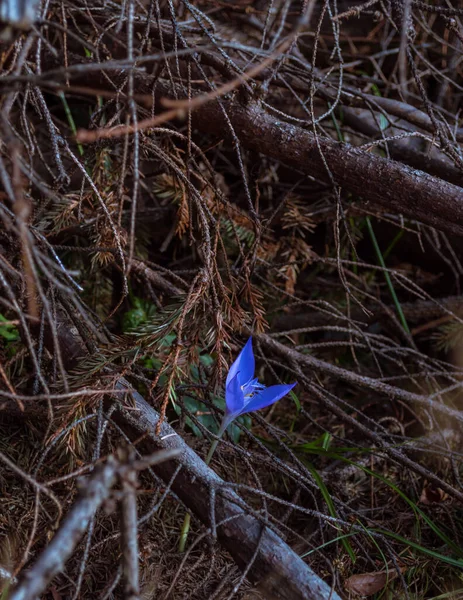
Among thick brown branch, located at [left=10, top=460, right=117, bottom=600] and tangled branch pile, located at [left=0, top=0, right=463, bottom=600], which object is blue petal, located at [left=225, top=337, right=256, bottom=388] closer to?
tangled branch pile, located at [left=0, top=0, right=463, bottom=600]

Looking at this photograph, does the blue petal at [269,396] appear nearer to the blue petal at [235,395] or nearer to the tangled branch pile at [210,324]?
the blue petal at [235,395]

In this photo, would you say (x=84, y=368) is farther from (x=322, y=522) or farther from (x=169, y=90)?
(x=169, y=90)

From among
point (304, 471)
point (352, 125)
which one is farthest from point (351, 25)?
point (304, 471)

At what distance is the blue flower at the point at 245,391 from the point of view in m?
1.38

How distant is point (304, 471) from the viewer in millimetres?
1684

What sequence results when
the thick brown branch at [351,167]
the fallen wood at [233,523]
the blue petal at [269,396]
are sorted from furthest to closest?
Answer: 1. the thick brown branch at [351,167]
2. the blue petal at [269,396]
3. the fallen wood at [233,523]

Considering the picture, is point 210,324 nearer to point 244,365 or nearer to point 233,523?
point 244,365

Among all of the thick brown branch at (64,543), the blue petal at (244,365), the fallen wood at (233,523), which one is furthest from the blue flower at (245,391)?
the thick brown branch at (64,543)

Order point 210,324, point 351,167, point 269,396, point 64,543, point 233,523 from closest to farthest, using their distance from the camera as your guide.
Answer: point 64,543 → point 233,523 → point 269,396 → point 351,167 → point 210,324

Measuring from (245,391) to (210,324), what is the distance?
1.33 feet

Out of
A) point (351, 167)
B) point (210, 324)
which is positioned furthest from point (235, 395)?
point (351, 167)

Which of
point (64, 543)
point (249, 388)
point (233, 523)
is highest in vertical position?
point (64, 543)

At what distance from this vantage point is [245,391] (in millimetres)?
1437

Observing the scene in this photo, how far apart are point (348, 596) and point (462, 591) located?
0.31 m
